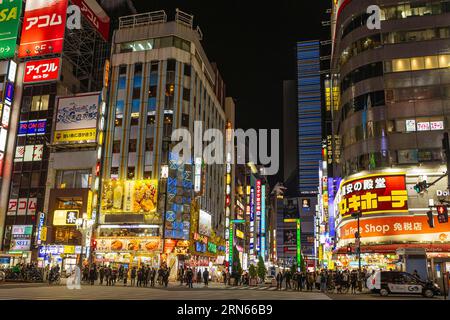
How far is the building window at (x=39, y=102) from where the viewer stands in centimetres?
5912

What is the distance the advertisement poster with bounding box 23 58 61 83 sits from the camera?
54.3 meters

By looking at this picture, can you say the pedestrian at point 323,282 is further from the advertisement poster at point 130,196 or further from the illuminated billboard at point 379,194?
the advertisement poster at point 130,196

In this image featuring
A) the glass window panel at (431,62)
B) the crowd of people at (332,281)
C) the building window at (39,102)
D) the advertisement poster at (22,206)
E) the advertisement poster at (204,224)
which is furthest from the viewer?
the advertisement poster at (204,224)

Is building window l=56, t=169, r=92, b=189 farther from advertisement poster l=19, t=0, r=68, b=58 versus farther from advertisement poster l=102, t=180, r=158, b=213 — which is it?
advertisement poster l=19, t=0, r=68, b=58

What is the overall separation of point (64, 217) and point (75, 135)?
35.5 feet

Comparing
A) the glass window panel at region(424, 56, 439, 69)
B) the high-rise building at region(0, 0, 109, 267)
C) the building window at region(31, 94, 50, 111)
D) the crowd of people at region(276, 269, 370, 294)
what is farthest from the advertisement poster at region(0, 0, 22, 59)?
the glass window panel at region(424, 56, 439, 69)

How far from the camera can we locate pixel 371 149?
43.2m

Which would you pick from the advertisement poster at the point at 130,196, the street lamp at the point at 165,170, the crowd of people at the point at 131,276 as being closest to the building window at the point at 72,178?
the advertisement poster at the point at 130,196

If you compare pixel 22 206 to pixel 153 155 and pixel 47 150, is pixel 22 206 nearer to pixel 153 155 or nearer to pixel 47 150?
pixel 47 150

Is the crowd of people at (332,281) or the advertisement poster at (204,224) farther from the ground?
the advertisement poster at (204,224)

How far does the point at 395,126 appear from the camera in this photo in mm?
42719

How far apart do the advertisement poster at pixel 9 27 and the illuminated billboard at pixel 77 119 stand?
393 inches

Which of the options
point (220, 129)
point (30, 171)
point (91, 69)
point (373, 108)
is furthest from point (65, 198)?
point (373, 108)

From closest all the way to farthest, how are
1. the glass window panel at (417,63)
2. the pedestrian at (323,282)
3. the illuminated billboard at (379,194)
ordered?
1. the pedestrian at (323,282)
2. the illuminated billboard at (379,194)
3. the glass window panel at (417,63)
